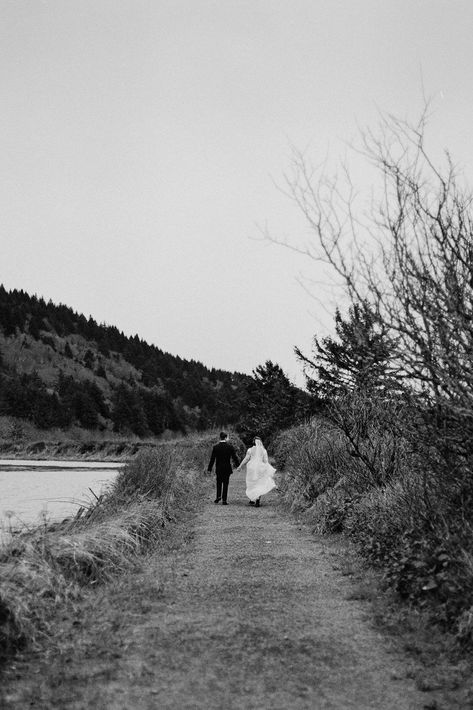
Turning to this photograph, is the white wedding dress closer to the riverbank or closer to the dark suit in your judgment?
the dark suit

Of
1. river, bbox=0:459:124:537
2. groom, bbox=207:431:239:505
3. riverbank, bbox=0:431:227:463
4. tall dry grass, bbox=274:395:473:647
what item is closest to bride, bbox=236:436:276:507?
groom, bbox=207:431:239:505

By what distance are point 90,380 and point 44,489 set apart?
49.1 metres

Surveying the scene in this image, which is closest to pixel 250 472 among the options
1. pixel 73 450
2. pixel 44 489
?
A: pixel 44 489

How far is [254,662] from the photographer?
14.4ft

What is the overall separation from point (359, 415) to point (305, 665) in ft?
27.6

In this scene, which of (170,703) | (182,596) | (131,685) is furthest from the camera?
(182,596)

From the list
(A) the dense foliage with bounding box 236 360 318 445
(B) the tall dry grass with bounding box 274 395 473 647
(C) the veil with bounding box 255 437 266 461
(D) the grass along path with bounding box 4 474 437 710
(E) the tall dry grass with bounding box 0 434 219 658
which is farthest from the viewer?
(A) the dense foliage with bounding box 236 360 318 445

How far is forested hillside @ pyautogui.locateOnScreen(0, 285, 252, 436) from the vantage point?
55.2m

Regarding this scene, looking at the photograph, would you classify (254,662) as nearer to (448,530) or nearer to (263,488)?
(448,530)

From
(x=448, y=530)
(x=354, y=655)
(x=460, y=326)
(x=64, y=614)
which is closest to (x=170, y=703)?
(x=354, y=655)

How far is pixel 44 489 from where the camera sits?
2047cm

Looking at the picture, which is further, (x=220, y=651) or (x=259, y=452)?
(x=259, y=452)

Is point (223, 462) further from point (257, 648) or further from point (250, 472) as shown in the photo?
point (257, 648)

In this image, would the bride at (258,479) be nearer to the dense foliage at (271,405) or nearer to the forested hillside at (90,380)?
the dense foliage at (271,405)
